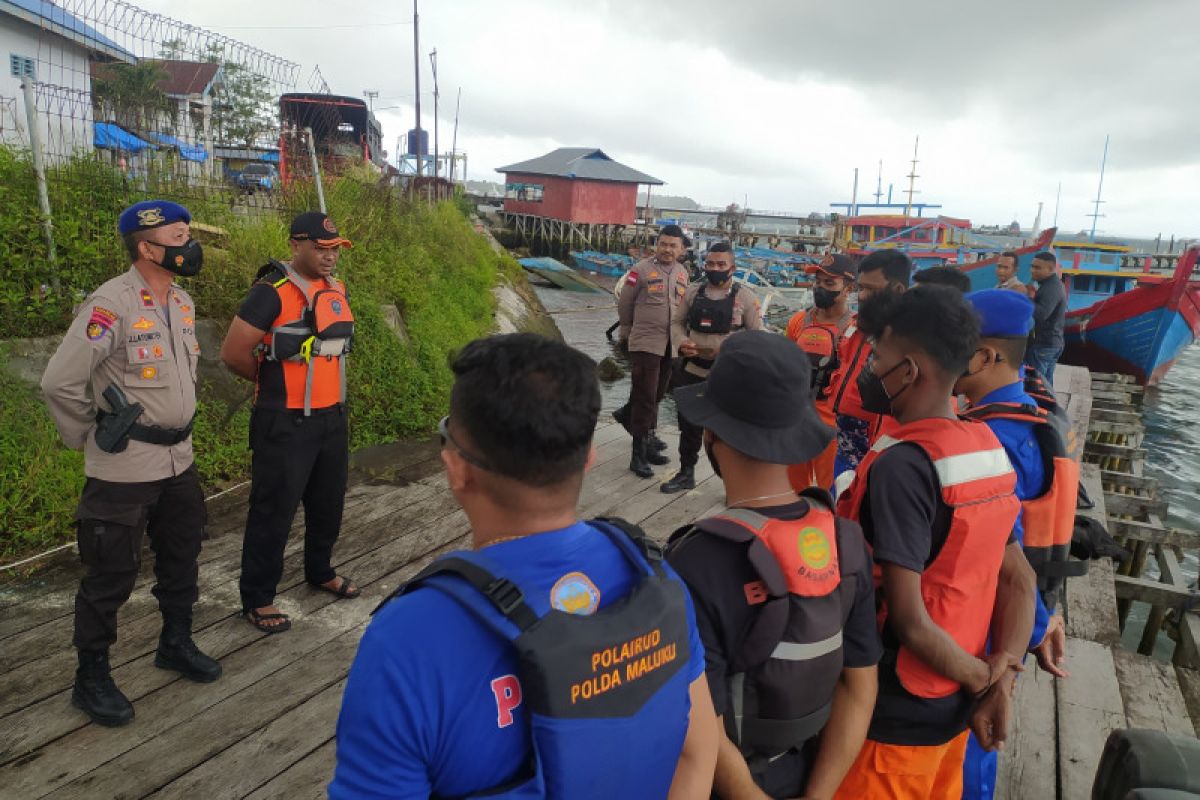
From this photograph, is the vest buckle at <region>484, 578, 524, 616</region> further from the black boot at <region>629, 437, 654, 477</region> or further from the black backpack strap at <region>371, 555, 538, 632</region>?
the black boot at <region>629, 437, 654, 477</region>

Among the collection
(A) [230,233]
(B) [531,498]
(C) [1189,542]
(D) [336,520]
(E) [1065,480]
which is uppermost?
(A) [230,233]

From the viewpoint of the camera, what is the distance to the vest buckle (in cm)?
96

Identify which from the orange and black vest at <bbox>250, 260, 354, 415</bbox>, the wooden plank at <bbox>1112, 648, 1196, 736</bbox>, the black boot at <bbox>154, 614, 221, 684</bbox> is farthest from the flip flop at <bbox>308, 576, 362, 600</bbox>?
the wooden plank at <bbox>1112, 648, 1196, 736</bbox>

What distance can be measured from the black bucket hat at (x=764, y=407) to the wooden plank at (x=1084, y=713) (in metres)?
2.29

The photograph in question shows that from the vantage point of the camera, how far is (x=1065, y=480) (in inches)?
84.7

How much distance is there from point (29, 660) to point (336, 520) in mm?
1355

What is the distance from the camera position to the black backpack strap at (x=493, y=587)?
96 cm

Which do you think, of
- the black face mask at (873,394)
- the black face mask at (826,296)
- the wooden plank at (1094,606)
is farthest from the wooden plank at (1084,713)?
the black face mask at (826,296)

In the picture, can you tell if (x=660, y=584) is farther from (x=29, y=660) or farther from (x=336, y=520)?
(x=29, y=660)

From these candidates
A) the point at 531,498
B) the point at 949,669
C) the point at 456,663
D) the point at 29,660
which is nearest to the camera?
the point at 456,663

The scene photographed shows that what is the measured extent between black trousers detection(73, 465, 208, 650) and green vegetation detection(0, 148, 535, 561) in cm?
167

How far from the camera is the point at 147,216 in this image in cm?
286

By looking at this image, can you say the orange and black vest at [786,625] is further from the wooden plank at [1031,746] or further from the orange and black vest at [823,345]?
the orange and black vest at [823,345]

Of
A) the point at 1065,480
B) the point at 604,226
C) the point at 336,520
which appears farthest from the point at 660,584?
the point at 604,226
